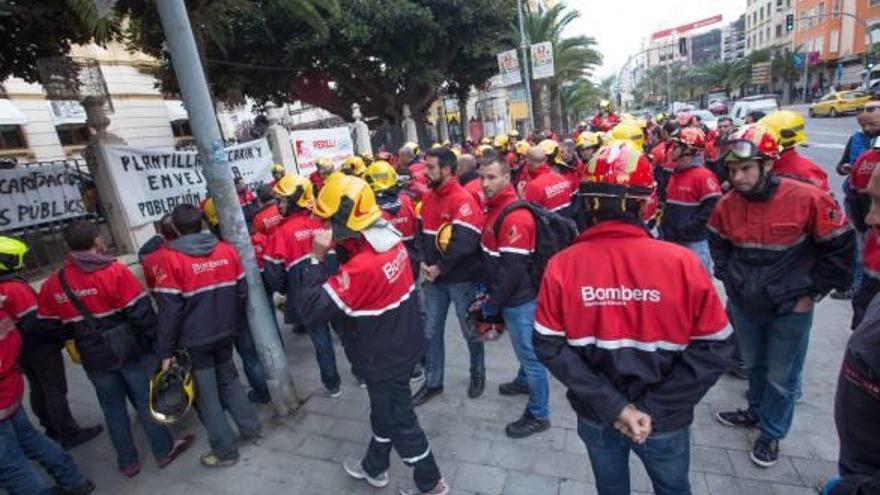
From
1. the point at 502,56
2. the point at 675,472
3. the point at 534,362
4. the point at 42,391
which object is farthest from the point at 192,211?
the point at 502,56

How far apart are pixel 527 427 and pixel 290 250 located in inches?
94.6

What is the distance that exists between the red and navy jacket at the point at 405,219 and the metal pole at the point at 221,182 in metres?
1.43

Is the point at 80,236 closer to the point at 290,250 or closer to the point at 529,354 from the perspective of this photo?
the point at 290,250

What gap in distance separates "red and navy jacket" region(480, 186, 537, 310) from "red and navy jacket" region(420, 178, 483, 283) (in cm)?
30

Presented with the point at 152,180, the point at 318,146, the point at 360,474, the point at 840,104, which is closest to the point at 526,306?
the point at 360,474

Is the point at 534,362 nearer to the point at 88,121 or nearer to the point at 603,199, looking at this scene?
the point at 603,199

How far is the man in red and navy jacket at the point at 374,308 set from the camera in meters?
2.73

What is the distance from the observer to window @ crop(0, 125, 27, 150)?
17.9m

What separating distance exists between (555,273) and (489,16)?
56.4 ft

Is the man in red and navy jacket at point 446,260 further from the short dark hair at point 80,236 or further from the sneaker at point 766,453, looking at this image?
the short dark hair at point 80,236

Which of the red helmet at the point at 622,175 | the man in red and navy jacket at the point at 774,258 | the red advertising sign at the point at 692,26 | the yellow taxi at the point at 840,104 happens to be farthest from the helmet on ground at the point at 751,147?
the red advertising sign at the point at 692,26

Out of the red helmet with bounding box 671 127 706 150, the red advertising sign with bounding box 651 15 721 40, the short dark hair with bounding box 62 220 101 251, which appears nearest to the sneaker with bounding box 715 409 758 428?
the red helmet with bounding box 671 127 706 150

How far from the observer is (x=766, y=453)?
3.11 meters

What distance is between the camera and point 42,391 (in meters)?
4.25
